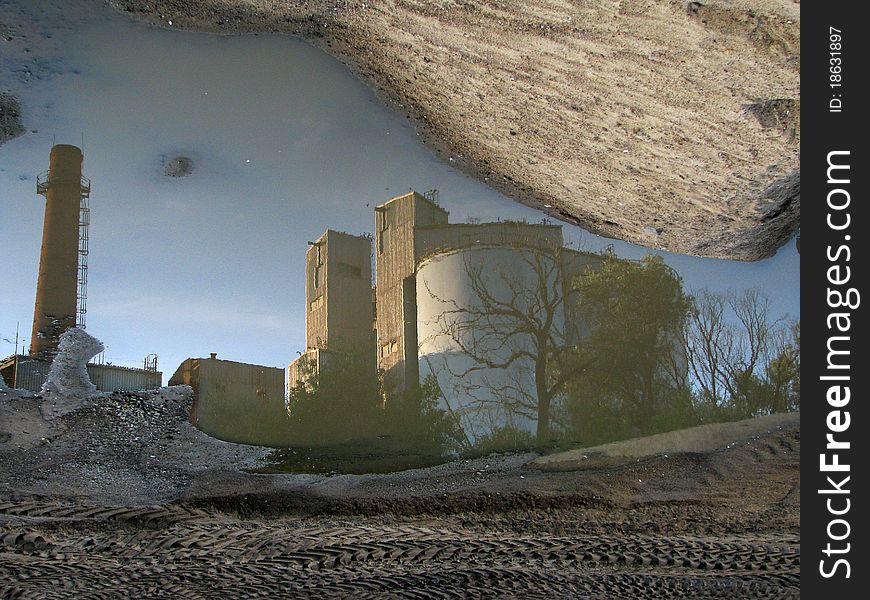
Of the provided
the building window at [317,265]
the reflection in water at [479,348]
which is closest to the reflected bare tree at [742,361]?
the reflection in water at [479,348]

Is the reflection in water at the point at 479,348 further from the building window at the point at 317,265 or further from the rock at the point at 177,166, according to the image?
the rock at the point at 177,166

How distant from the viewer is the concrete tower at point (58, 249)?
263cm

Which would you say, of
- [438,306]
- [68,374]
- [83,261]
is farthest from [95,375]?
[438,306]

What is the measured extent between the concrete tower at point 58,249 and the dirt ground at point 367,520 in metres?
0.26

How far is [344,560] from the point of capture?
2234 mm

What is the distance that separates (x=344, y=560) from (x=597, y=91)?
1701mm

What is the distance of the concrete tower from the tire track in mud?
1.89 ft

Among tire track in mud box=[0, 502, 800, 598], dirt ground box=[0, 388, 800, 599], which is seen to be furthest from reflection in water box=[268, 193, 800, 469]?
tire track in mud box=[0, 502, 800, 598]

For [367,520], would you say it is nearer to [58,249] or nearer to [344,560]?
[344,560]

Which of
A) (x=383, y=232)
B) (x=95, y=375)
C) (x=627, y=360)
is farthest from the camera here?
(x=627, y=360)

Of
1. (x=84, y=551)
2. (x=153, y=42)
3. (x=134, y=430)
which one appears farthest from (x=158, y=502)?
(x=153, y=42)

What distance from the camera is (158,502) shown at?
2648 millimetres
